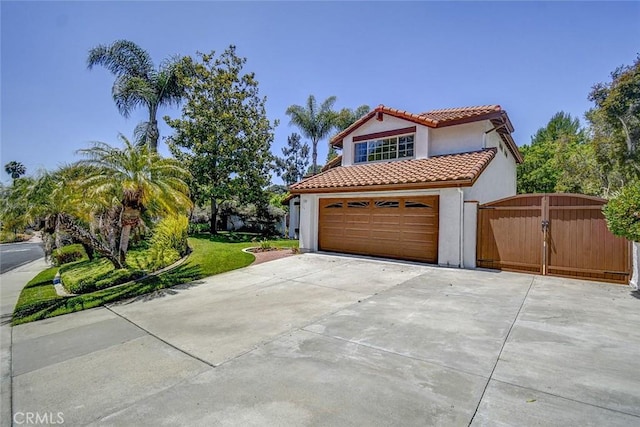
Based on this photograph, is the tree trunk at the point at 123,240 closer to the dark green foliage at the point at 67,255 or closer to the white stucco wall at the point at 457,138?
the dark green foliage at the point at 67,255

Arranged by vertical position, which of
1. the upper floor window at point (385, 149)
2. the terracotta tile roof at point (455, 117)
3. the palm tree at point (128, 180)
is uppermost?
the terracotta tile roof at point (455, 117)

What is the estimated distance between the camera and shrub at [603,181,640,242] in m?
6.89

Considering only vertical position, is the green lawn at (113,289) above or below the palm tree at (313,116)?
below

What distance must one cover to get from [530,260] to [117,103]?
2602 centimetres

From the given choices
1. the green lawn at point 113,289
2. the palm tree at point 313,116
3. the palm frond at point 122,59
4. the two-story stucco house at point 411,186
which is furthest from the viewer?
the palm tree at point 313,116

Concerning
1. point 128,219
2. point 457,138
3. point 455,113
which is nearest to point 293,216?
point 455,113

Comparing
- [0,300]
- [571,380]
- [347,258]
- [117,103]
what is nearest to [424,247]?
[347,258]

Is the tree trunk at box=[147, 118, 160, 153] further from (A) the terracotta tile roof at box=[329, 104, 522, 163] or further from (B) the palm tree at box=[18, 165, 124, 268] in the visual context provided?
(A) the terracotta tile roof at box=[329, 104, 522, 163]

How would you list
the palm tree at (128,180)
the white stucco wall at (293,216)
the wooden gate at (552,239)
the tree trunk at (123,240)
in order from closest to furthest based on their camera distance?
the wooden gate at (552,239) → the palm tree at (128,180) → the tree trunk at (123,240) → the white stucco wall at (293,216)

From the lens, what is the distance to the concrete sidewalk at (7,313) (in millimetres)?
3383

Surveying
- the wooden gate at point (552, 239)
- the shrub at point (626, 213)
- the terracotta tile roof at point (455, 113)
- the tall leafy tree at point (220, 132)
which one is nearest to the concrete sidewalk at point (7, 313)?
the tall leafy tree at point (220, 132)

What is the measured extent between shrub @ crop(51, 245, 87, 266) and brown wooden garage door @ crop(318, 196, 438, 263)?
45.6ft

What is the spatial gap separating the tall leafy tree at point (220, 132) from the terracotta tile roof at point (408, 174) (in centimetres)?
964

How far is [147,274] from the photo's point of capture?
35.4 ft
